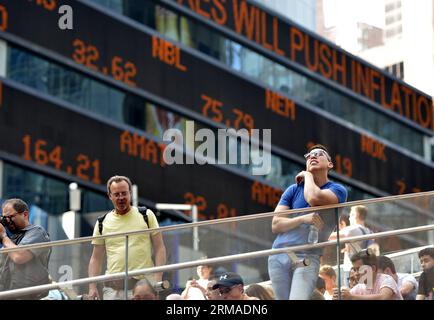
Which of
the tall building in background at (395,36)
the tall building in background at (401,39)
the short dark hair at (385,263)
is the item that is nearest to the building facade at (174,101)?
the tall building in background at (395,36)

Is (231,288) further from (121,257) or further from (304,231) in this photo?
(121,257)

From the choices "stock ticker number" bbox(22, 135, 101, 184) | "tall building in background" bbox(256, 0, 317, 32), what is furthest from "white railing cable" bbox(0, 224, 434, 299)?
"tall building in background" bbox(256, 0, 317, 32)

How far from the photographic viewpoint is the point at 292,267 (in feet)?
39.3

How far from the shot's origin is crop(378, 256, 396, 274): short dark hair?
1187cm

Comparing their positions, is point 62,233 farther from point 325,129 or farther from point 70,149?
point 325,129

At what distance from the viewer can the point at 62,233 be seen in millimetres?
42438

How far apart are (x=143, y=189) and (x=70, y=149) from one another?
3.78m

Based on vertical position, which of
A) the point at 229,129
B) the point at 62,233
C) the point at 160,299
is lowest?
the point at 160,299

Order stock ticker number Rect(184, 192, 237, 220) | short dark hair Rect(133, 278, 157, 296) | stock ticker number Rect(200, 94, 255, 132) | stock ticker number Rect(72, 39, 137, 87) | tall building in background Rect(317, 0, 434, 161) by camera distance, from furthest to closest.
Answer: tall building in background Rect(317, 0, 434, 161) → stock ticker number Rect(200, 94, 255, 132) → stock ticker number Rect(184, 192, 237, 220) → stock ticker number Rect(72, 39, 137, 87) → short dark hair Rect(133, 278, 157, 296)

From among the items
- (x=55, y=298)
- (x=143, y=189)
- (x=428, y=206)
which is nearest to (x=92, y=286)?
(x=55, y=298)

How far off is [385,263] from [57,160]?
1197 inches

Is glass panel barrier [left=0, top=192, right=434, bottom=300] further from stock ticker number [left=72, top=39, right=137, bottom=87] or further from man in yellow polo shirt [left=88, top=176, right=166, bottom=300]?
stock ticker number [left=72, top=39, right=137, bottom=87]

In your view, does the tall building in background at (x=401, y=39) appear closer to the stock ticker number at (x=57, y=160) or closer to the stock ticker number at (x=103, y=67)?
the stock ticker number at (x=103, y=67)

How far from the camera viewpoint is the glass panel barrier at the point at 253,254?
39.2 ft
